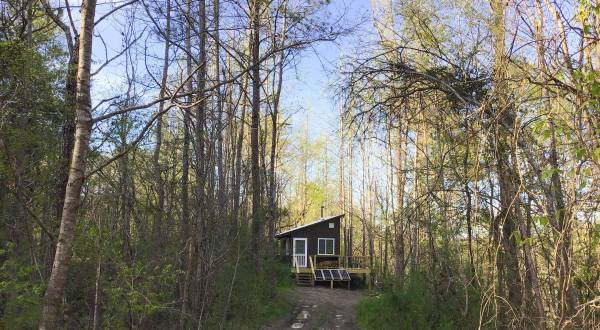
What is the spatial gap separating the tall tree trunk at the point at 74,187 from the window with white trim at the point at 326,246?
2258 cm

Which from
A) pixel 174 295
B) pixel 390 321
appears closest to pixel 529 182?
pixel 174 295

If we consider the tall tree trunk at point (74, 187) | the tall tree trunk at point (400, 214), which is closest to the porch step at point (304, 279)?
the tall tree trunk at point (400, 214)

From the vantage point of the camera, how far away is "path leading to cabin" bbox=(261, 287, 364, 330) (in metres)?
11.4

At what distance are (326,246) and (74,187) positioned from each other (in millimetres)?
22911

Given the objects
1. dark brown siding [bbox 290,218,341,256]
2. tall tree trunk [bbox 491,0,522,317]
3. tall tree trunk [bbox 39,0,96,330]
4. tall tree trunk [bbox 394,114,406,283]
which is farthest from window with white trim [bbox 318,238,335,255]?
tall tree trunk [bbox 39,0,96,330]

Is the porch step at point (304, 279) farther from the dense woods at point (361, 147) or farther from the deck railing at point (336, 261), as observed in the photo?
the dense woods at point (361, 147)

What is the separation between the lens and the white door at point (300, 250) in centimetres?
2500

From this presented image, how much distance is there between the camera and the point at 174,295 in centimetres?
633

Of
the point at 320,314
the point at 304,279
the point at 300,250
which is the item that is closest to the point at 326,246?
the point at 300,250

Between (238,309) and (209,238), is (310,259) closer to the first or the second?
(238,309)

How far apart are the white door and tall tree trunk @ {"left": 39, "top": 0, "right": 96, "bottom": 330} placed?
22143 millimetres

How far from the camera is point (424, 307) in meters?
8.58

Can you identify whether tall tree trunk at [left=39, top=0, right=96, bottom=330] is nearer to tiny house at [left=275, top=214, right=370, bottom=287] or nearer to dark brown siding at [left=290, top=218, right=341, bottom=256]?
tiny house at [left=275, top=214, right=370, bottom=287]

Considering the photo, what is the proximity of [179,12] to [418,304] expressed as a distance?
21.9 ft
